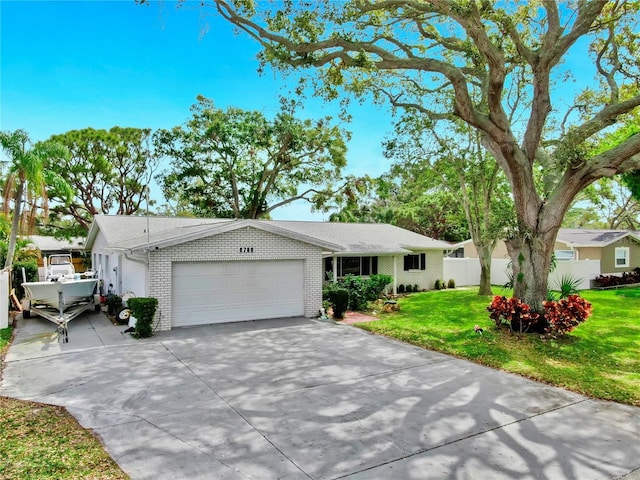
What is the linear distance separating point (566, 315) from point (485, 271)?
10.6m

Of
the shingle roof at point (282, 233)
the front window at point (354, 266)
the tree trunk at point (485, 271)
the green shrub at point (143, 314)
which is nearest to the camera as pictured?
A: the green shrub at point (143, 314)

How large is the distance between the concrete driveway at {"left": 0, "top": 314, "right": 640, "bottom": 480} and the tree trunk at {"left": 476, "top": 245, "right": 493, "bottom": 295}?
12.4 metres

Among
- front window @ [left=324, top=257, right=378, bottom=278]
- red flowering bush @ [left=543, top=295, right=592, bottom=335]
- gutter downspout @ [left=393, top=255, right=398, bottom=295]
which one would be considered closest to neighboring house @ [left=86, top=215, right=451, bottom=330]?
front window @ [left=324, top=257, right=378, bottom=278]

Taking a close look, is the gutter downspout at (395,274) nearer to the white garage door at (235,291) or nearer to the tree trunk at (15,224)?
the white garage door at (235,291)

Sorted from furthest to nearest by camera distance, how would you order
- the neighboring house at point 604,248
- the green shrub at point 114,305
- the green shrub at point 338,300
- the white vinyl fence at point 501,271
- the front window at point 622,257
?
1. the front window at point 622,257
2. the neighboring house at point 604,248
3. the white vinyl fence at point 501,271
4. the green shrub at point 338,300
5. the green shrub at point 114,305

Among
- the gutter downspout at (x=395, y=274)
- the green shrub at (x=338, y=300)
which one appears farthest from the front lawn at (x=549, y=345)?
the gutter downspout at (x=395, y=274)

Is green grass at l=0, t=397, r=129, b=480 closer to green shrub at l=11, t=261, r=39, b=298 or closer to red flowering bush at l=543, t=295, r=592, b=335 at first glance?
red flowering bush at l=543, t=295, r=592, b=335

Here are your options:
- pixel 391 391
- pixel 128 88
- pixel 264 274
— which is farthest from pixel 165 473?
pixel 128 88

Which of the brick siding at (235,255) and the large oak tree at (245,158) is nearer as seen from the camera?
the brick siding at (235,255)

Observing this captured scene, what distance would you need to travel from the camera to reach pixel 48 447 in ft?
16.3

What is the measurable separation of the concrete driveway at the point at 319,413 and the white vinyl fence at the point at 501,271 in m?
16.2

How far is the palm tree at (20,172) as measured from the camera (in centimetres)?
1529

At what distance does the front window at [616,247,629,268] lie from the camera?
27.0 metres

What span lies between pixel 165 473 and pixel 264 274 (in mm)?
9422
